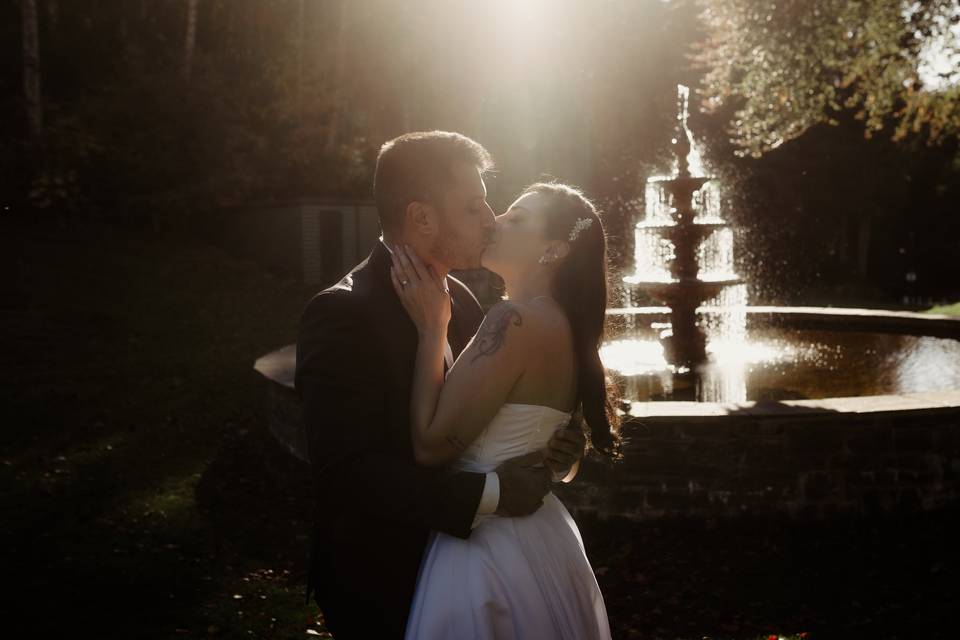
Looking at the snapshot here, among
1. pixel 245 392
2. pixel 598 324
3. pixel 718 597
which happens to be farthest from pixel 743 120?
pixel 598 324

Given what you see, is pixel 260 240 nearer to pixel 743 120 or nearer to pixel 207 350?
pixel 207 350

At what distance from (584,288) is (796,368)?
9.64 meters

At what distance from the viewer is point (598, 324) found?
133 inches

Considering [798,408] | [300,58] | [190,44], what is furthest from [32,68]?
[798,408]

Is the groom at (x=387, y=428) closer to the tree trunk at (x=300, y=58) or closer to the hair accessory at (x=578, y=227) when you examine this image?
the hair accessory at (x=578, y=227)

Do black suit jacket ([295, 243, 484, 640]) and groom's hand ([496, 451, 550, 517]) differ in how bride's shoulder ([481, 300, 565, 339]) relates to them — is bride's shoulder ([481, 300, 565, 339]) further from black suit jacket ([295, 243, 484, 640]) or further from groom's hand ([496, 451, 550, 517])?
groom's hand ([496, 451, 550, 517])

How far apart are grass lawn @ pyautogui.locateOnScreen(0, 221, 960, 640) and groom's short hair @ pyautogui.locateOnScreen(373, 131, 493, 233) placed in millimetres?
3729

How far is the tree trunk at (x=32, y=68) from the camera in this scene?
25375mm

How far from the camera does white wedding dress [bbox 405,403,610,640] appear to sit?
3012mm

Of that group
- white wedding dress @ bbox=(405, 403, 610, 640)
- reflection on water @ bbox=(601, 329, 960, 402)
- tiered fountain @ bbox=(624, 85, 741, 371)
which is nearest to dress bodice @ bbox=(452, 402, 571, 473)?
white wedding dress @ bbox=(405, 403, 610, 640)

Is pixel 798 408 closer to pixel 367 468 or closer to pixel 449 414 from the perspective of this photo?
pixel 449 414

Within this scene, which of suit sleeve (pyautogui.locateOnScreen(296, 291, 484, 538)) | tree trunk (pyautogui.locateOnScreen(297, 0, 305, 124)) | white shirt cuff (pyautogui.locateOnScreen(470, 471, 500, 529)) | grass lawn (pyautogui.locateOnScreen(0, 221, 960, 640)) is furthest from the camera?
tree trunk (pyautogui.locateOnScreen(297, 0, 305, 124))

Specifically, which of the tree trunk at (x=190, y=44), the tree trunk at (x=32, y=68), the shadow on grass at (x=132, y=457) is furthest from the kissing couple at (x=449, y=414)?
the tree trunk at (x=190, y=44)

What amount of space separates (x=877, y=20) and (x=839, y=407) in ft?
44.6
